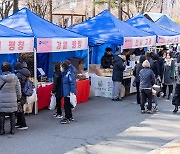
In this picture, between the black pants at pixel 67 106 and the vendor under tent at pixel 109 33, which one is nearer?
the black pants at pixel 67 106

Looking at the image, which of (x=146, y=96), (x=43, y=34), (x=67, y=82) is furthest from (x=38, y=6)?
(x=67, y=82)

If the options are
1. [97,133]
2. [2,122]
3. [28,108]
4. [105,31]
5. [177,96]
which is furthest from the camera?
[105,31]

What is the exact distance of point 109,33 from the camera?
44.1 ft

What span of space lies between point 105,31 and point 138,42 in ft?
5.00

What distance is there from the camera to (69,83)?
889 cm

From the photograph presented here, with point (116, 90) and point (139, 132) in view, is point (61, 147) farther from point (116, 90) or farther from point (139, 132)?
point (116, 90)

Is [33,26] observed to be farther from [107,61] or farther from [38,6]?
[38,6]

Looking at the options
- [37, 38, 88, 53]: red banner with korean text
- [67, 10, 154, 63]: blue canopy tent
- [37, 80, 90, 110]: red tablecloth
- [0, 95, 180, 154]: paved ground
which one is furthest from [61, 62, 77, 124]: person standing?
[67, 10, 154, 63]: blue canopy tent

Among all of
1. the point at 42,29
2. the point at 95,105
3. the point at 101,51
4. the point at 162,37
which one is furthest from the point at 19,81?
the point at 162,37

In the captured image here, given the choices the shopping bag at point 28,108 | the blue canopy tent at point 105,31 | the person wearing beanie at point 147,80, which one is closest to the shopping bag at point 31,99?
the shopping bag at point 28,108

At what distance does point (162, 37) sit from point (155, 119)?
25.2ft

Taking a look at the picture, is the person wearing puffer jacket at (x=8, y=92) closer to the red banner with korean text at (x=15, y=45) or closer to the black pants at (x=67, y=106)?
the red banner with korean text at (x=15, y=45)

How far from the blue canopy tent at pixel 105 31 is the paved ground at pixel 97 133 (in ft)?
9.51

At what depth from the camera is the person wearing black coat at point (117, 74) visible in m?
12.1
